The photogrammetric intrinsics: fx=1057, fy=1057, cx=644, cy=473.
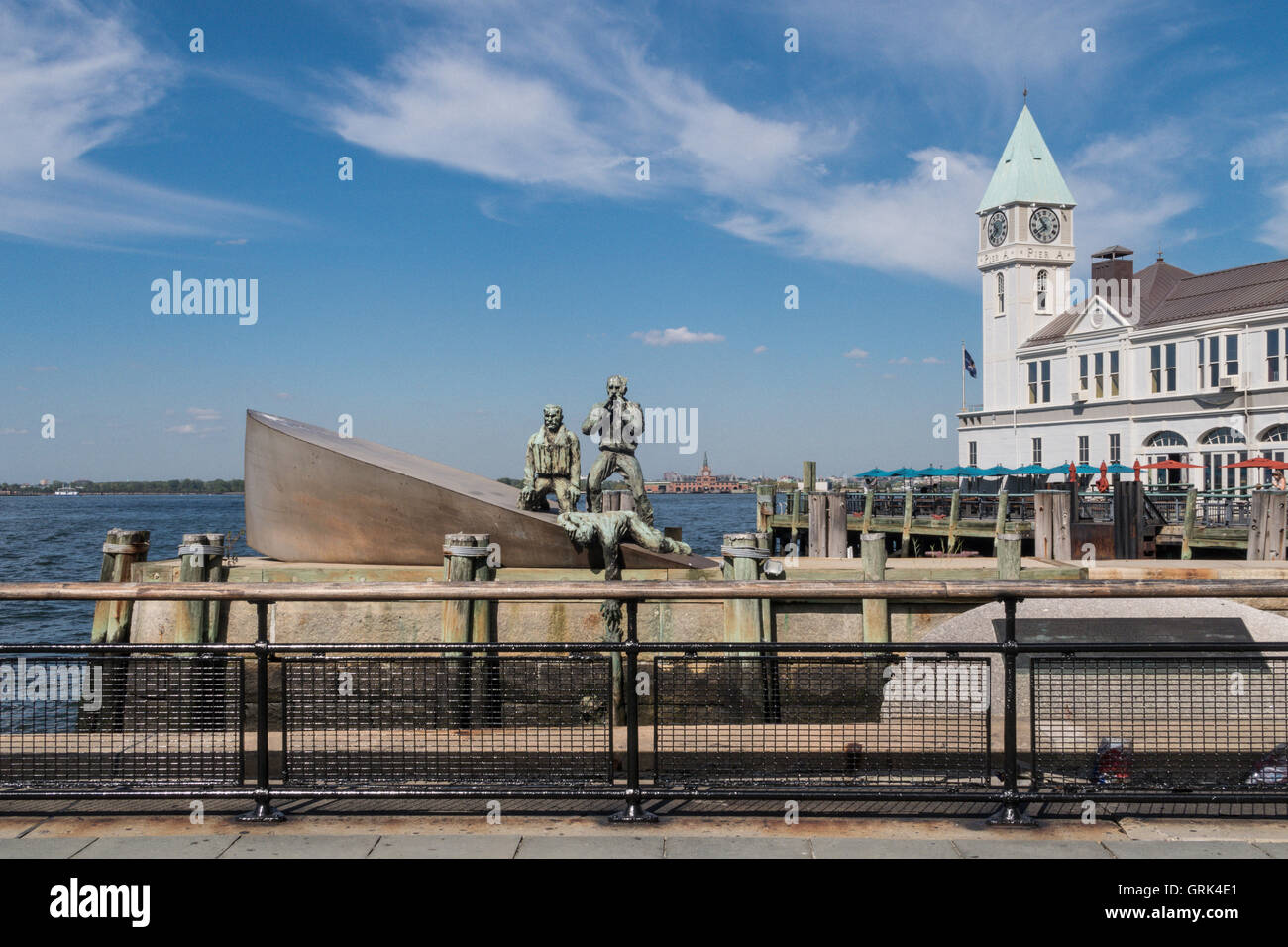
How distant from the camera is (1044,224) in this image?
174 feet

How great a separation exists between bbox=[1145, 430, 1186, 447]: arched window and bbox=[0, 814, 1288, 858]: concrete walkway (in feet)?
133

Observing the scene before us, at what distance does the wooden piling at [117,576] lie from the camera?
12.2m

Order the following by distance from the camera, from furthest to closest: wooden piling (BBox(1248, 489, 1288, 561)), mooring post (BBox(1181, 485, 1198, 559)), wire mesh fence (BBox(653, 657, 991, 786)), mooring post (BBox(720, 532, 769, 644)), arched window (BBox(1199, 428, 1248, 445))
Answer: arched window (BBox(1199, 428, 1248, 445))
mooring post (BBox(1181, 485, 1198, 559))
wooden piling (BBox(1248, 489, 1288, 561))
mooring post (BBox(720, 532, 769, 644))
wire mesh fence (BBox(653, 657, 991, 786))

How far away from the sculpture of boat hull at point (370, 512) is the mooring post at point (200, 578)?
193cm

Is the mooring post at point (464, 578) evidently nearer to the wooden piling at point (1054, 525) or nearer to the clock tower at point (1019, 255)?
the wooden piling at point (1054, 525)

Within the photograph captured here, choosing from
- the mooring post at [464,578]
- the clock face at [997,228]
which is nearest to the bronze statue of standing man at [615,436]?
the mooring post at [464,578]

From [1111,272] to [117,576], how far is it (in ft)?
147

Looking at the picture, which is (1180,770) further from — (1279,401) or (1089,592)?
(1279,401)

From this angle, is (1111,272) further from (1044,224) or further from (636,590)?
(636,590)

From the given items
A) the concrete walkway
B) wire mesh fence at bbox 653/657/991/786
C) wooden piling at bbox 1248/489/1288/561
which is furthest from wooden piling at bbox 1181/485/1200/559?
the concrete walkway

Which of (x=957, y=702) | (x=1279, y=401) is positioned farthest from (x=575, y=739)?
(x=1279, y=401)

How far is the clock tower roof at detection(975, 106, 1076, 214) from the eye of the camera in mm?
52656

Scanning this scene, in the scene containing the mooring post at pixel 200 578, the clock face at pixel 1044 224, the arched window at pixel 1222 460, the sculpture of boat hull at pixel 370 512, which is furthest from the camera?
the clock face at pixel 1044 224

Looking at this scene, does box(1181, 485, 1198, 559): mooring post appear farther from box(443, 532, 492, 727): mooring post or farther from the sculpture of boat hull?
box(443, 532, 492, 727): mooring post
